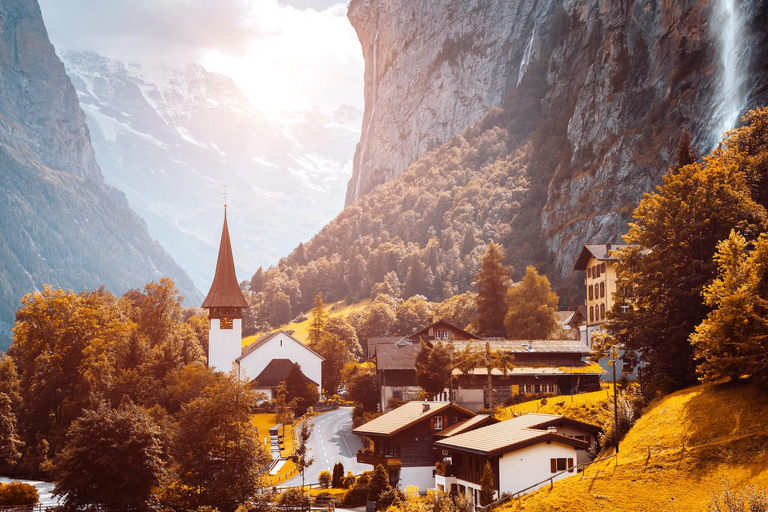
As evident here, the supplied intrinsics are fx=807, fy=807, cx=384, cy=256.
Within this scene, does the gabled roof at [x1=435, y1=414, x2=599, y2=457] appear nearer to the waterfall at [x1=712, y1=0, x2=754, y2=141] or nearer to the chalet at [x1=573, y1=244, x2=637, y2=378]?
the chalet at [x1=573, y1=244, x2=637, y2=378]

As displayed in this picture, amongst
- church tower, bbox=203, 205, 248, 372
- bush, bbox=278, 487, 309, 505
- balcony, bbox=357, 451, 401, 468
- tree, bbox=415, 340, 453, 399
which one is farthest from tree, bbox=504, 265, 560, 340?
bush, bbox=278, 487, 309, 505

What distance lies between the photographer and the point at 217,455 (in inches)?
2037

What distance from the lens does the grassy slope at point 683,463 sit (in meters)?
33.6

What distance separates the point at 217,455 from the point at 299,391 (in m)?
43.2

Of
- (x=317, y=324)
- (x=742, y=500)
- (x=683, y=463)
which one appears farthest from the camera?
(x=317, y=324)

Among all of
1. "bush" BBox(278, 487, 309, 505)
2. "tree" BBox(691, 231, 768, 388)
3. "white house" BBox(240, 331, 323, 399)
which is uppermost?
"white house" BBox(240, 331, 323, 399)

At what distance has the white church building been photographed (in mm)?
97938

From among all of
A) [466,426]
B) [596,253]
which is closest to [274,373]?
[596,253]

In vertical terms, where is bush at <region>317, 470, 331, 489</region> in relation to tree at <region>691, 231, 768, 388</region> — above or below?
below

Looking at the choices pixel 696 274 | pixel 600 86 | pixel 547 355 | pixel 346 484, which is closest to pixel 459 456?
pixel 346 484

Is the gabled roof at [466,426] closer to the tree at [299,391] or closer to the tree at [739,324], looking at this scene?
the tree at [739,324]

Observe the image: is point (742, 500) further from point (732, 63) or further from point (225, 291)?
point (732, 63)

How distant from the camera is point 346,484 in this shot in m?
58.2

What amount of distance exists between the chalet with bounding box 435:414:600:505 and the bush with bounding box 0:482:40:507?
26930 millimetres
